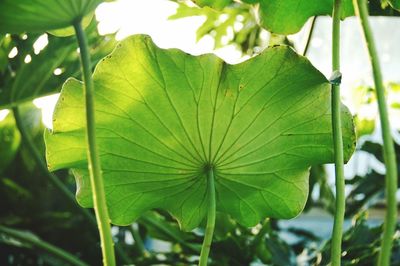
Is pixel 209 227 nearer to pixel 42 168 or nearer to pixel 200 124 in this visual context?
pixel 200 124

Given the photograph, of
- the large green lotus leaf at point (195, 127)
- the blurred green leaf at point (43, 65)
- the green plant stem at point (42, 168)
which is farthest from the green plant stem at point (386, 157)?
the green plant stem at point (42, 168)

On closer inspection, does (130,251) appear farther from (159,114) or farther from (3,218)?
(159,114)

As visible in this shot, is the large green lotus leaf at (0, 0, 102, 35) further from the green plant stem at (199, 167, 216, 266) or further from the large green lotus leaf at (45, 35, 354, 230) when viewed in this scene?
the green plant stem at (199, 167, 216, 266)

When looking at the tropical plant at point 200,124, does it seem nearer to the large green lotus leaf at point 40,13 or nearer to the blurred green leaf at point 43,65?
the large green lotus leaf at point 40,13

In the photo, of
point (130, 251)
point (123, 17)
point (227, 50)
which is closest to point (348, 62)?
point (227, 50)

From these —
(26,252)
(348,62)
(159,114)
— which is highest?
(348,62)
